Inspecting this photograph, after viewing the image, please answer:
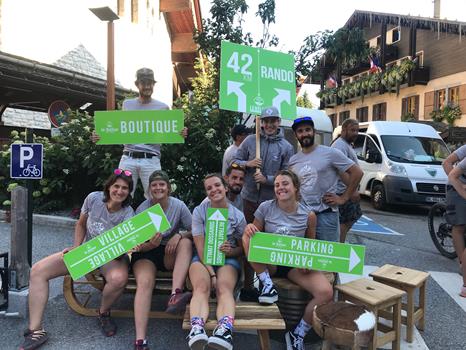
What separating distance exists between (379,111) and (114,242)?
28.4m

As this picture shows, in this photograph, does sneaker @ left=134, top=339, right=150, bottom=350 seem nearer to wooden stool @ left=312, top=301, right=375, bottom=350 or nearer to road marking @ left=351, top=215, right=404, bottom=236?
wooden stool @ left=312, top=301, right=375, bottom=350

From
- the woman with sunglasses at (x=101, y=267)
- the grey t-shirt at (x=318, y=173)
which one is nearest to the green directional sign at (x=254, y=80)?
the grey t-shirt at (x=318, y=173)

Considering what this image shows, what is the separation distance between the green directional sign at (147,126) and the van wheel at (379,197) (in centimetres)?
752

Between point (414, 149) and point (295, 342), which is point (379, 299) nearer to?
point (295, 342)

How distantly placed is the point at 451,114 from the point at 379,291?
2056 centimetres

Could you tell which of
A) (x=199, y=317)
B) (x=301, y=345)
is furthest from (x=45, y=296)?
(x=301, y=345)

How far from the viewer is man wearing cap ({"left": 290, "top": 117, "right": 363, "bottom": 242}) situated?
12.7 feet

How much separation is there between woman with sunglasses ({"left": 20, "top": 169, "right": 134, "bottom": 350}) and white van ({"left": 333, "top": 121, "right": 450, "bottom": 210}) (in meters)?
8.13

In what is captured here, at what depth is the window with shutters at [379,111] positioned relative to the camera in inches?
1130

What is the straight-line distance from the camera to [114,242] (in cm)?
341

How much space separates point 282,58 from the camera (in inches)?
187

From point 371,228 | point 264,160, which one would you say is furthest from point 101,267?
point 371,228

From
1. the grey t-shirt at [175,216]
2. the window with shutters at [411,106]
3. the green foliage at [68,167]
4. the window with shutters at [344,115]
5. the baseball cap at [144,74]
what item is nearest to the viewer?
the grey t-shirt at [175,216]

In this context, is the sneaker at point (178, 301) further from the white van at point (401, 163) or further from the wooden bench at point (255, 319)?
the white van at point (401, 163)
